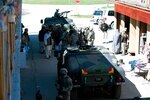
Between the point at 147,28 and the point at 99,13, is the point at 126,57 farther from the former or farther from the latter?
the point at 99,13

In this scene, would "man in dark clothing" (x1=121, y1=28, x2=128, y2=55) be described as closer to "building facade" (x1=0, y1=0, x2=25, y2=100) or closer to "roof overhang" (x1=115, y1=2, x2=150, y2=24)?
"roof overhang" (x1=115, y1=2, x2=150, y2=24)

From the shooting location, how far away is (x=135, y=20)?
20.7 m

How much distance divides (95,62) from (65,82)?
217cm

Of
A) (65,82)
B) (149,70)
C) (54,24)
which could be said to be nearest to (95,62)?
(65,82)

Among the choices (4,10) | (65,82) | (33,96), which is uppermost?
(4,10)

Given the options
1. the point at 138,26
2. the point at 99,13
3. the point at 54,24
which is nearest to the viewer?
the point at 138,26

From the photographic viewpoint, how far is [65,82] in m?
10.2

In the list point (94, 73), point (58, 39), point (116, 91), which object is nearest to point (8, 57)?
point (94, 73)

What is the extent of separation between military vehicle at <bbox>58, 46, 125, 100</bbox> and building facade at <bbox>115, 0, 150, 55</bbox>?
16.7 ft

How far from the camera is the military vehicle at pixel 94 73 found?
37.7 feet

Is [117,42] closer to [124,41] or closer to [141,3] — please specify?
[124,41]

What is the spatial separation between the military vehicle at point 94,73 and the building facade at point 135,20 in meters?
5.10

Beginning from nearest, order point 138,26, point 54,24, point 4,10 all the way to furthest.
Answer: point 4,10, point 138,26, point 54,24

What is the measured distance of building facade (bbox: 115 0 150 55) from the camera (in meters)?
17.6
